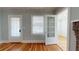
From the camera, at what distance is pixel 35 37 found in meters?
1.45

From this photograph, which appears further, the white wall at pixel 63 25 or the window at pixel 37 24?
the window at pixel 37 24

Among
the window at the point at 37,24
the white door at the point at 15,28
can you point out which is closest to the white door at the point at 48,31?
the window at the point at 37,24

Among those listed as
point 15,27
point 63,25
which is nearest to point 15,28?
point 15,27

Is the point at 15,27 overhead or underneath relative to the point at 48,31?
overhead

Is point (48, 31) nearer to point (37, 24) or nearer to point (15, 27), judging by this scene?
point (37, 24)

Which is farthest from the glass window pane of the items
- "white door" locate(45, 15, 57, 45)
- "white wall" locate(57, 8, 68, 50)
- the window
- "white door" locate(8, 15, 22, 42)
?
"white wall" locate(57, 8, 68, 50)

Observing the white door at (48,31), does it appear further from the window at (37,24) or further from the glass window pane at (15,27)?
the glass window pane at (15,27)

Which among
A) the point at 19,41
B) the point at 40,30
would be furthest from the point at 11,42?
the point at 40,30

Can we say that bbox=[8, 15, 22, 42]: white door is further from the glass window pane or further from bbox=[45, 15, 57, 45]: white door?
bbox=[45, 15, 57, 45]: white door

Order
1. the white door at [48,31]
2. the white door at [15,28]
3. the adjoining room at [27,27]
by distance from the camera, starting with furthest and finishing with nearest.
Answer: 1. the white door at [48,31]
2. the white door at [15,28]
3. the adjoining room at [27,27]

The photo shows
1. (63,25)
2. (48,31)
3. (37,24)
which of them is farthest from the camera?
(48,31)

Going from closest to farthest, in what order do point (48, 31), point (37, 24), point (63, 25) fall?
1. point (63, 25)
2. point (37, 24)
3. point (48, 31)
